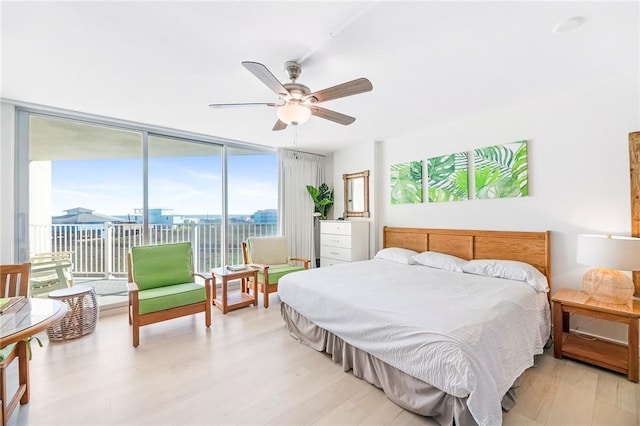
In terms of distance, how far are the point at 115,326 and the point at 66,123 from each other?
2.63 metres

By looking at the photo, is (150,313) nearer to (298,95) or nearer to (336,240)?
(298,95)

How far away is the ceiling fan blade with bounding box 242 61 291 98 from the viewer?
163 centimetres

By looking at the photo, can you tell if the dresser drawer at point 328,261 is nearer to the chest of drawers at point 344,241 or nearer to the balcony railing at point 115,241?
the chest of drawers at point 344,241

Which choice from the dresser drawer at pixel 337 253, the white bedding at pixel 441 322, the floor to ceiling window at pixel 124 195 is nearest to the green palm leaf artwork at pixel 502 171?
the white bedding at pixel 441 322

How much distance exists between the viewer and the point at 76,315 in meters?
2.90

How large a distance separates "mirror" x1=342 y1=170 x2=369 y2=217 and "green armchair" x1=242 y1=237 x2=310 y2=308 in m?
1.33

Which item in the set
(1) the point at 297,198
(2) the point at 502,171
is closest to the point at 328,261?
(1) the point at 297,198

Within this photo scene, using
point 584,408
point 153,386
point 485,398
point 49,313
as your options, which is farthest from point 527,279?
point 49,313

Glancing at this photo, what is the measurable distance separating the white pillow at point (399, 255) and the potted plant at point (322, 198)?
5.77 feet

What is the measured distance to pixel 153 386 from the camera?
209cm

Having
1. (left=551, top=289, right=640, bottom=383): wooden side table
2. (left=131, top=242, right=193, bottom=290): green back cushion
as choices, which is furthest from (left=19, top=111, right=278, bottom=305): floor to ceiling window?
(left=551, top=289, right=640, bottom=383): wooden side table

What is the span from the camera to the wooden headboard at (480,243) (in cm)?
295

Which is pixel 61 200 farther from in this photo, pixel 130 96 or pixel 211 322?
pixel 211 322

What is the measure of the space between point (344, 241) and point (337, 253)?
0.92ft
